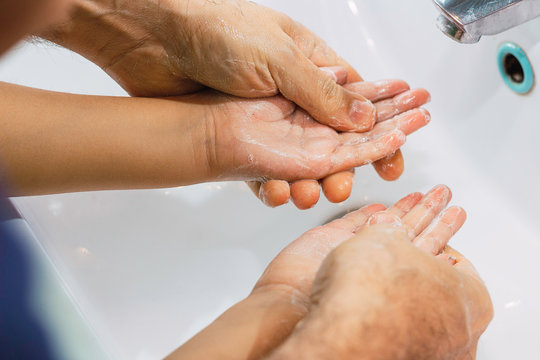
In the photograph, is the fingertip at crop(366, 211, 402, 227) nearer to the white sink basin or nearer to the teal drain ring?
the white sink basin

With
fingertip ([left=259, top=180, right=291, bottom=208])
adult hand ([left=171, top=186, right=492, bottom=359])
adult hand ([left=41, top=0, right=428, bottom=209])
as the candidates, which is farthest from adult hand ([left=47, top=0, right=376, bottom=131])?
adult hand ([left=171, top=186, right=492, bottom=359])

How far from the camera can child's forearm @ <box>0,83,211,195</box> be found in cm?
63

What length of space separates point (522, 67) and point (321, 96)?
1.00 ft

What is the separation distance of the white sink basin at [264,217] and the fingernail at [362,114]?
0.13m

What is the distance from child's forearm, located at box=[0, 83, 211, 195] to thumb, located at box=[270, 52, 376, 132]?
0.14m

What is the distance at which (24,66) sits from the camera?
2.80 ft

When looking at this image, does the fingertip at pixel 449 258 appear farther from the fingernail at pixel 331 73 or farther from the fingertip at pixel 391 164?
the fingernail at pixel 331 73

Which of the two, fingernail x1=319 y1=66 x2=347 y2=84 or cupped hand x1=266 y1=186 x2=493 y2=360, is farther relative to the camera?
fingernail x1=319 y1=66 x2=347 y2=84

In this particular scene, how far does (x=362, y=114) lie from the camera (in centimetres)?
73

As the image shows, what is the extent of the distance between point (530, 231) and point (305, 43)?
0.47m

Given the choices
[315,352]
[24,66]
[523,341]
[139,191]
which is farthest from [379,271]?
[24,66]

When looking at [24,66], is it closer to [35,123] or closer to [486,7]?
[35,123]

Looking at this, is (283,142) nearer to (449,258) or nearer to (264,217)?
(264,217)

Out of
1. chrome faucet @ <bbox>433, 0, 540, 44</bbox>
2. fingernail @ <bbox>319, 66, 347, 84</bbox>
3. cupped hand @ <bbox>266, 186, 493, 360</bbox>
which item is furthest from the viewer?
fingernail @ <bbox>319, 66, 347, 84</bbox>
